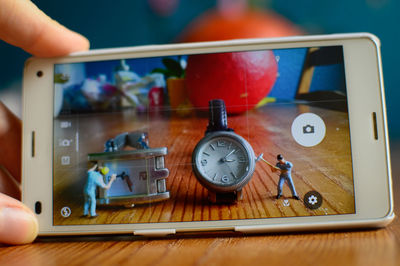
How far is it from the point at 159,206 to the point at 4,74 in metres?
0.76

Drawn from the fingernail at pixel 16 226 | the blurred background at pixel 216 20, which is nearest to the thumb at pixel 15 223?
the fingernail at pixel 16 226

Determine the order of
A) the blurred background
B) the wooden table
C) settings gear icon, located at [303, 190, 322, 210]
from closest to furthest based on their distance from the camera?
the wooden table
settings gear icon, located at [303, 190, 322, 210]
the blurred background

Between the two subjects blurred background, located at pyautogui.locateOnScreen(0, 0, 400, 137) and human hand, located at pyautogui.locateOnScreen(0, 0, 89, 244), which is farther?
blurred background, located at pyautogui.locateOnScreen(0, 0, 400, 137)

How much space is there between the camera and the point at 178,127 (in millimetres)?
498

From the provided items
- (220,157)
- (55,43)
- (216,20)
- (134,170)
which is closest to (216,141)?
(220,157)

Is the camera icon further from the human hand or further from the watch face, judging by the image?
the human hand

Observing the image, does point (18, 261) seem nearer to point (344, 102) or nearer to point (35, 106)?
point (35, 106)

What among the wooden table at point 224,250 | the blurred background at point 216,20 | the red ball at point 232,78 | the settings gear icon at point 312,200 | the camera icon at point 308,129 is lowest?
the wooden table at point 224,250

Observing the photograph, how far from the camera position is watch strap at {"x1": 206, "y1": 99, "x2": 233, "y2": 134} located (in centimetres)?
49

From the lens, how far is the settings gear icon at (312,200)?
47cm

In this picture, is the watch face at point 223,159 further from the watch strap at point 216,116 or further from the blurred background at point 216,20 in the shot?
the blurred background at point 216,20

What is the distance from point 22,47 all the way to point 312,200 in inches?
20.8

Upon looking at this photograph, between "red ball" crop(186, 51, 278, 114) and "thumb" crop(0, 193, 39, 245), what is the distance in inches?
11.8

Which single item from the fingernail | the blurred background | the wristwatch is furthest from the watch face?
the blurred background
